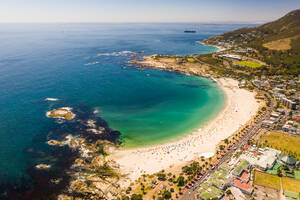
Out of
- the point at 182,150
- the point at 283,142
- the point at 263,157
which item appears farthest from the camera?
the point at 283,142

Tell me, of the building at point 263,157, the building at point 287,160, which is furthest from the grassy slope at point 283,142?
the building at point 287,160

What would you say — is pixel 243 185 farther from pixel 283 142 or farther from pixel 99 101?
pixel 99 101

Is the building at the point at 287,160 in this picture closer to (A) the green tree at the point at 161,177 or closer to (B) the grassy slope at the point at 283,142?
(B) the grassy slope at the point at 283,142

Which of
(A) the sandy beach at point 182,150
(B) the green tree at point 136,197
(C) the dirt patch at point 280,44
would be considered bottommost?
(B) the green tree at point 136,197

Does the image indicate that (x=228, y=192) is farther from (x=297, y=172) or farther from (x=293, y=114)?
(x=293, y=114)

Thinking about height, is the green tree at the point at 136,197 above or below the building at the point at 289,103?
→ below

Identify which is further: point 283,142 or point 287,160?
point 283,142

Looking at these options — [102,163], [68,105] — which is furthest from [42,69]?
[102,163]

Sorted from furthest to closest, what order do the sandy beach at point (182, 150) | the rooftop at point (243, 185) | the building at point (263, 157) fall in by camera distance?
1. the sandy beach at point (182, 150)
2. the building at point (263, 157)
3. the rooftop at point (243, 185)

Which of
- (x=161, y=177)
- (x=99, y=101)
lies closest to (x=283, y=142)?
(x=161, y=177)

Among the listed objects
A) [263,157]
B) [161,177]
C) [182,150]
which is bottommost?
[161,177]
